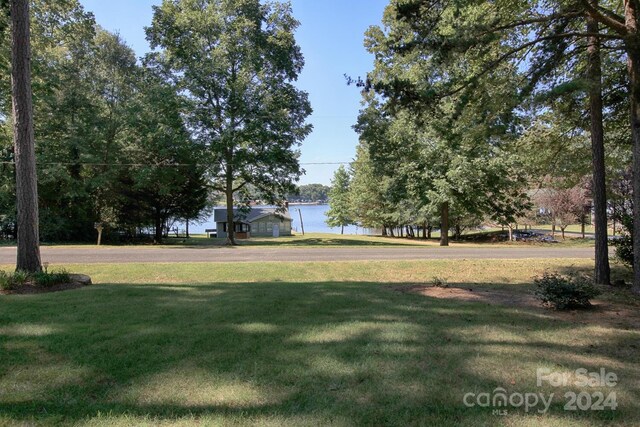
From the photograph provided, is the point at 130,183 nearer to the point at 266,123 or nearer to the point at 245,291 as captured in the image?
the point at 266,123

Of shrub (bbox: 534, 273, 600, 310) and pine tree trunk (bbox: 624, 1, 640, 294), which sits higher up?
pine tree trunk (bbox: 624, 1, 640, 294)

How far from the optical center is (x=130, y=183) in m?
29.0

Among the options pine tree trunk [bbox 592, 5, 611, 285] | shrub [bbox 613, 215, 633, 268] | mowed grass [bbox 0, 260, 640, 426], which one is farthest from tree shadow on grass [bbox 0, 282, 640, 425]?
shrub [bbox 613, 215, 633, 268]

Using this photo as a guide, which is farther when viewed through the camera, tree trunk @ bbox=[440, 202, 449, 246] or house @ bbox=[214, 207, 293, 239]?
house @ bbox=[214, 207, 293, 239]

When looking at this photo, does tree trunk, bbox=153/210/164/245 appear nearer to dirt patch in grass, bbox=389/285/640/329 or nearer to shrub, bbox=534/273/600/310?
dirt patch in grass, bbox=389/285/640/329

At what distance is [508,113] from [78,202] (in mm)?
30056

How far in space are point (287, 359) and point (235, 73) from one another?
25427 mm

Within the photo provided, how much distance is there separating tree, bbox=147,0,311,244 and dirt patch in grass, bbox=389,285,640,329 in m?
19.6

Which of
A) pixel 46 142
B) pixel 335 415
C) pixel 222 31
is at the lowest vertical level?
pixel 335 415

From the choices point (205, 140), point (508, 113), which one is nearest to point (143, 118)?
point (205, 140)

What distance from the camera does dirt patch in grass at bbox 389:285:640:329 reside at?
5.53 metres

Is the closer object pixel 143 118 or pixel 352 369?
pixel 352 369

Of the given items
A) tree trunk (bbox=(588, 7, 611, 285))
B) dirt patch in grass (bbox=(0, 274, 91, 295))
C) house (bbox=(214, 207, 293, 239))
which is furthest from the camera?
house (bbox=(214, 207, 293, 239))

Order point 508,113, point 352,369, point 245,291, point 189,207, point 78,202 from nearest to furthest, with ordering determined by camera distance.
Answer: point 352,369 → point 245,291 → point 508,113 → point 78,202 → point 189,207
